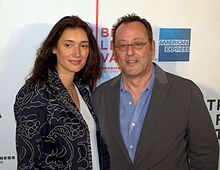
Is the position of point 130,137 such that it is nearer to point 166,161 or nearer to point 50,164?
point 166,161

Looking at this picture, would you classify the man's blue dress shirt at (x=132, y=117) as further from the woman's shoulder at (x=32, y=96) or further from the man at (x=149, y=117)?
the woman's shoulder at (x=32, y=96)

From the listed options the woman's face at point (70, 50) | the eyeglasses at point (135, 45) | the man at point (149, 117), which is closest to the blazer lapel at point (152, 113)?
the man at point (149, 117)

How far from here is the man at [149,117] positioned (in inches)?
50.3

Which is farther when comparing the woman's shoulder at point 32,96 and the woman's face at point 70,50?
the woman's face at point 70,50

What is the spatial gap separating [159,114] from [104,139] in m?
0.28

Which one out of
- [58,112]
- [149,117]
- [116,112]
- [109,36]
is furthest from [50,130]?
[109,36]

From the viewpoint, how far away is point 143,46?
1320mm

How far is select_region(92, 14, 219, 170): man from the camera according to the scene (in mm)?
1276

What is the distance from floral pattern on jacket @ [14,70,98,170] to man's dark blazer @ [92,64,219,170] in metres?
0.14

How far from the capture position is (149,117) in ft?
4.17

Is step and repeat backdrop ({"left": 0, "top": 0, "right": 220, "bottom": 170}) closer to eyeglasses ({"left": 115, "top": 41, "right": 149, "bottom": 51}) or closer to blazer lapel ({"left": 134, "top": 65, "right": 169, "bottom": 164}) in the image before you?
eyeglasses ({"left": 115, "top": 41, "right": 149, "bottom": 51})

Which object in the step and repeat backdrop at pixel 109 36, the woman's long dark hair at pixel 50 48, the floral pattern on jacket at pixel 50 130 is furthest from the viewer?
the step and repeat backdrop at pixel 109 36

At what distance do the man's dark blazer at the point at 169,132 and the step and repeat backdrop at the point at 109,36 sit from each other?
0.50 m

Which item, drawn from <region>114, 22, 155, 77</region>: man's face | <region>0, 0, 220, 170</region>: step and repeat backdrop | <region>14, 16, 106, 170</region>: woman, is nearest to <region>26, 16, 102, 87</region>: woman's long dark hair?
<region>14, 16, 106, 170</region>: woman
